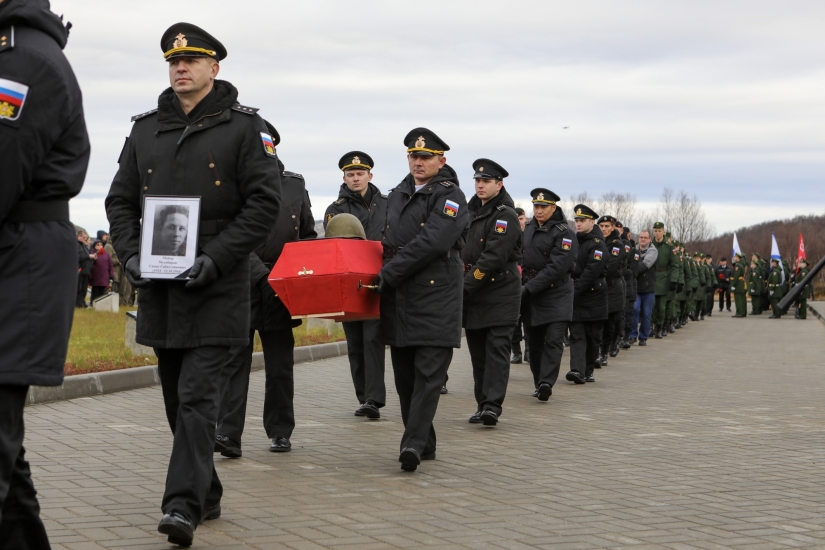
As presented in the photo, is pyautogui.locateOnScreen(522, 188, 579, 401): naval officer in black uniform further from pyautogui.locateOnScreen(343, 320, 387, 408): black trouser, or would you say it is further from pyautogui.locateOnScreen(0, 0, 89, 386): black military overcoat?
pyautogui.locateOnScreen(0, 0, 89, 386): black military overcoat

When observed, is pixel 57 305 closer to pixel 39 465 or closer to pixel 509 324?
pixel 39 465

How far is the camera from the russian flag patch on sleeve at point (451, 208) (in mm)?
7555

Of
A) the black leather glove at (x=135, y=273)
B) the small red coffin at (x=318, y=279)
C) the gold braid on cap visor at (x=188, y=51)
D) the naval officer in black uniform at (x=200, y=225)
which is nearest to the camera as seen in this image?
the naval officer in black uniform at (x=200, y=225)

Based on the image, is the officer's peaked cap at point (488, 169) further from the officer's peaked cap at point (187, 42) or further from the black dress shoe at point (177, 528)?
the black dress shoe at point (177, 528)

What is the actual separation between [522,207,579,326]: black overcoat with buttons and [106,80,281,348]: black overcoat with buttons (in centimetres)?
678

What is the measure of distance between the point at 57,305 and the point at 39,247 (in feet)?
0.67

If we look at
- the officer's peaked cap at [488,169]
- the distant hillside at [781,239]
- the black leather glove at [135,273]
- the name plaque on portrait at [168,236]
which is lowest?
the black leather glove at [135,273]

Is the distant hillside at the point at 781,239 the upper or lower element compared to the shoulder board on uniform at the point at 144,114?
upper

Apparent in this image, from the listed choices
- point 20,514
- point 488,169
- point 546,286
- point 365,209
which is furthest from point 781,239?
point 20,514

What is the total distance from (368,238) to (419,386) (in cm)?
371

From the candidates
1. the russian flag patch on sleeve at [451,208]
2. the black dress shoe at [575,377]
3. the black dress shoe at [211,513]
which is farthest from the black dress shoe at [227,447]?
the black dress shoe at [575,377]

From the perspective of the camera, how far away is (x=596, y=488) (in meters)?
6.86

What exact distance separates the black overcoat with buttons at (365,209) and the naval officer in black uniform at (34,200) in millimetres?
7113

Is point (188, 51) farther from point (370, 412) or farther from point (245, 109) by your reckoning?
point (370, 412)
